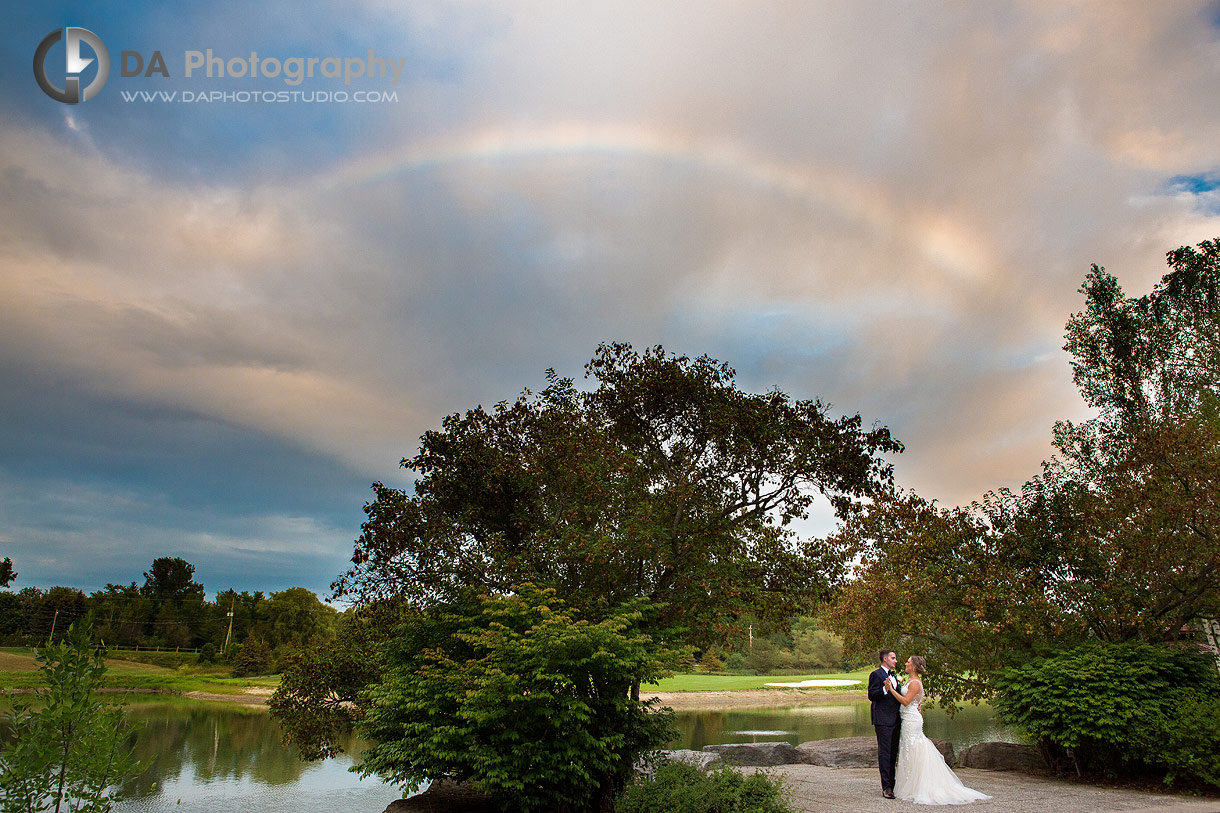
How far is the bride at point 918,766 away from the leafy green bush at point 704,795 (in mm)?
2360

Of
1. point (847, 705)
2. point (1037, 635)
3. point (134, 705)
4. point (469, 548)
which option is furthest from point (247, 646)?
point (1037, 635)

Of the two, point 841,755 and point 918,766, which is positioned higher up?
point 918,766

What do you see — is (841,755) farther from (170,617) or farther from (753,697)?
(170,617)

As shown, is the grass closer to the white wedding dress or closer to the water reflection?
the water reflection

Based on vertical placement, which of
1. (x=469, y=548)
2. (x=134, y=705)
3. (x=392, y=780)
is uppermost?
(x=469, y=548)

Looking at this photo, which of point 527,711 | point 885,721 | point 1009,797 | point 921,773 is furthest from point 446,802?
point 1009,797

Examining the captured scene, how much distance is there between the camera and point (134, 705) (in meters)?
Answer: 44.8

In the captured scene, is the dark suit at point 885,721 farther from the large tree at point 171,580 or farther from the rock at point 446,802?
the large tree at point 171,580

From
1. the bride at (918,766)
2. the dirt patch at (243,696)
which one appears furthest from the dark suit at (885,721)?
the dirt patch at (243,696)

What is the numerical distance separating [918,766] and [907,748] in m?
0.31

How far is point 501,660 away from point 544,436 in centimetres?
418

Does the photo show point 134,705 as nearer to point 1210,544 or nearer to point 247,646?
point 247,646

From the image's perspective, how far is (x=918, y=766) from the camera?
39.5 ft

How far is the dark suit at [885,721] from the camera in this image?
12391 millimetres
